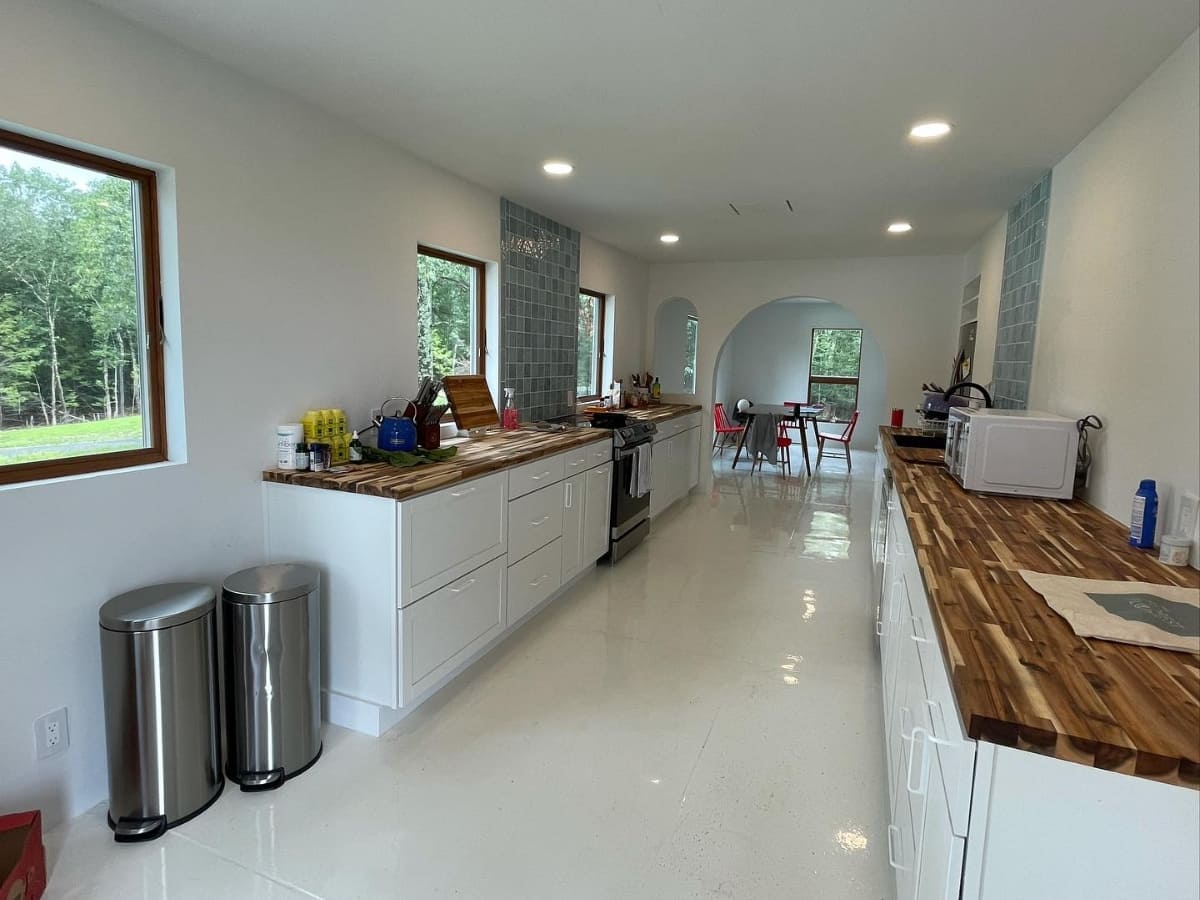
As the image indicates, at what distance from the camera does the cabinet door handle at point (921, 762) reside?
136 centimetres

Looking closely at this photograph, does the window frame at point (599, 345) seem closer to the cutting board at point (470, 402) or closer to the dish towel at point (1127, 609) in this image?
the cutting board at point (470, 402)

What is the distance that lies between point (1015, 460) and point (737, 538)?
2794 mm

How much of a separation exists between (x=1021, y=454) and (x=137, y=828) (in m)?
3.17

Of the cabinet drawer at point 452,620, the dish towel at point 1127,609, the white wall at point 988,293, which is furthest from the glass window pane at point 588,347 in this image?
the dish towel at point 1127,609

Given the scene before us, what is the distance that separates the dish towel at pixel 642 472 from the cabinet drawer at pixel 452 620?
1712 millimetres

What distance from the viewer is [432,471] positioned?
2.61 m

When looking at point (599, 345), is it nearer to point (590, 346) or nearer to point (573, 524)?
point (590, 346)

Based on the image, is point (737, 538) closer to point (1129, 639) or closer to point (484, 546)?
point (484, 546)

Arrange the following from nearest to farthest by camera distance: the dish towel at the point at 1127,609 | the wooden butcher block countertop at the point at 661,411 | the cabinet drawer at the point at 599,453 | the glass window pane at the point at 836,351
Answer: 1. the dish towel at the point at 1127,609
2. the cabinet drawer at the point at 599,453
3. the wooden butcher block countertop at the point at 661,411
4. the glass window pane at the point at 836,351

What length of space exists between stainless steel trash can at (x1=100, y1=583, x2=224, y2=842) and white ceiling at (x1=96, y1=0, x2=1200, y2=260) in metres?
1.75

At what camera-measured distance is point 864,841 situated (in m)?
1.96

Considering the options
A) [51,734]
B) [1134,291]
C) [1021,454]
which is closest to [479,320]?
[51,734]

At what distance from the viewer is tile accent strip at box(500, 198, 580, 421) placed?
4.23 meters

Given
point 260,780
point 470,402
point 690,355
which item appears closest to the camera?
point 260,780
